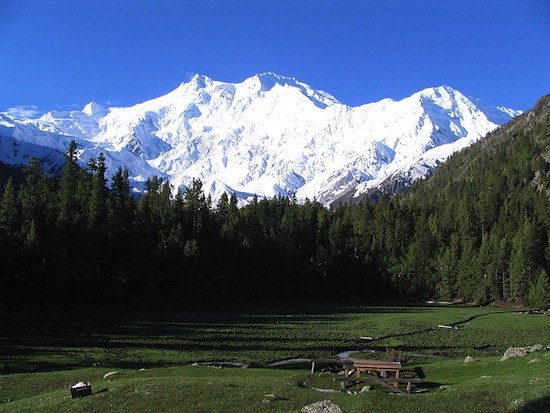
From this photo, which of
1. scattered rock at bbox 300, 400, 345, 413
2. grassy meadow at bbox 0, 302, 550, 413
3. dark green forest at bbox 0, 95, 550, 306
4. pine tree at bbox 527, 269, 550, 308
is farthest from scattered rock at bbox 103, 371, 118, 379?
pine tree at bbox 527, 269, 550, 308

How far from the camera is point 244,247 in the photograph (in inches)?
5960

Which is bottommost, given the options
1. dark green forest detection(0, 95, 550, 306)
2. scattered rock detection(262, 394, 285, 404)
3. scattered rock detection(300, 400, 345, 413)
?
scattered rock detection(262, 394, 285, 404)

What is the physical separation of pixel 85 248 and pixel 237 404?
273ft

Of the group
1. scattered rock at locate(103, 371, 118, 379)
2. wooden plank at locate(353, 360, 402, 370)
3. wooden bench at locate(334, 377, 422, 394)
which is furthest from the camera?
scattered rock at locate(103, 371, 118, 379)

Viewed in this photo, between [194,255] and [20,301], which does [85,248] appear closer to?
[20,301]

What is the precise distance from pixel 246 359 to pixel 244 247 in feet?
339

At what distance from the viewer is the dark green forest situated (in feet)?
324

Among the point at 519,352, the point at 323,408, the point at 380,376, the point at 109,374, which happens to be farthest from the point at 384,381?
the point at 109,374

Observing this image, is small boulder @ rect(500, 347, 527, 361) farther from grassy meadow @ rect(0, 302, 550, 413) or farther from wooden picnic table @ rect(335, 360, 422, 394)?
wooden picnic table @ rect(335, 360, 422, 394)

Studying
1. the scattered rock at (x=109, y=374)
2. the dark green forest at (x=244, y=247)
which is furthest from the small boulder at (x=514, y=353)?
the dark green forest at (x=244, y=247)

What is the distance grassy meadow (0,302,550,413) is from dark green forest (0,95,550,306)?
1729 cm

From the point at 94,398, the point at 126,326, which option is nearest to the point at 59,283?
the point at 126,326

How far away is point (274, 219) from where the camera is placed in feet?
592

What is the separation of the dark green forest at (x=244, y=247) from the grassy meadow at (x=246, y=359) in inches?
681
